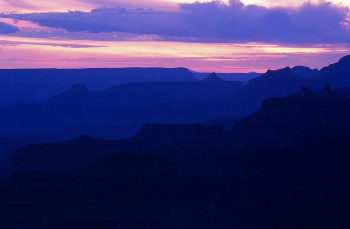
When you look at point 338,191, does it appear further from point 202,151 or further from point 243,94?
point 243,94

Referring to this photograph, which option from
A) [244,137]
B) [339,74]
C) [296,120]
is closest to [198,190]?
[244,137]

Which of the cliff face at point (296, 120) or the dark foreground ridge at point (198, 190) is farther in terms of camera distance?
→ the cliff face at point (296, 120)

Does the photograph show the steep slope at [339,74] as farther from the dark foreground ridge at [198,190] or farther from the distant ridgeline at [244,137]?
the dark foreground ridge at [198,190]

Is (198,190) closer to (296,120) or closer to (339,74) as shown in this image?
(296,120)

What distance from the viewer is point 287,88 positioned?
184250mm

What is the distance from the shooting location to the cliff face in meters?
106

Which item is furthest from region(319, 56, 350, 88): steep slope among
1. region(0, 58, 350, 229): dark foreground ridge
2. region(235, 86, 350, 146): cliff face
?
region(0, 58, 350, 229): dark foreground ridge

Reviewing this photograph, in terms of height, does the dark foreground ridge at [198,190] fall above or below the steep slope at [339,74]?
below

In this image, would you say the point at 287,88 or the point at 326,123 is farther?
the point at 287,88

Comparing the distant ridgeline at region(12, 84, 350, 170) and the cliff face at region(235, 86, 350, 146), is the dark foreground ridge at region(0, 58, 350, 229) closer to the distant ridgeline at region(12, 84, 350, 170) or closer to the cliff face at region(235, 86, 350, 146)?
the distant ridgeline at region(12, 84, 350, 170)

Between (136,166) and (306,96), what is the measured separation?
1433 inches

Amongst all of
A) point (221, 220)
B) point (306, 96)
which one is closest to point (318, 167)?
point (221, 220)

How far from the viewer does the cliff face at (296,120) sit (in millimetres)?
105562

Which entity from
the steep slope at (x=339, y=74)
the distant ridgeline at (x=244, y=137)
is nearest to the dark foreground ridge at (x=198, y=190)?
the distant ridgeline at (x=244, y=137)
